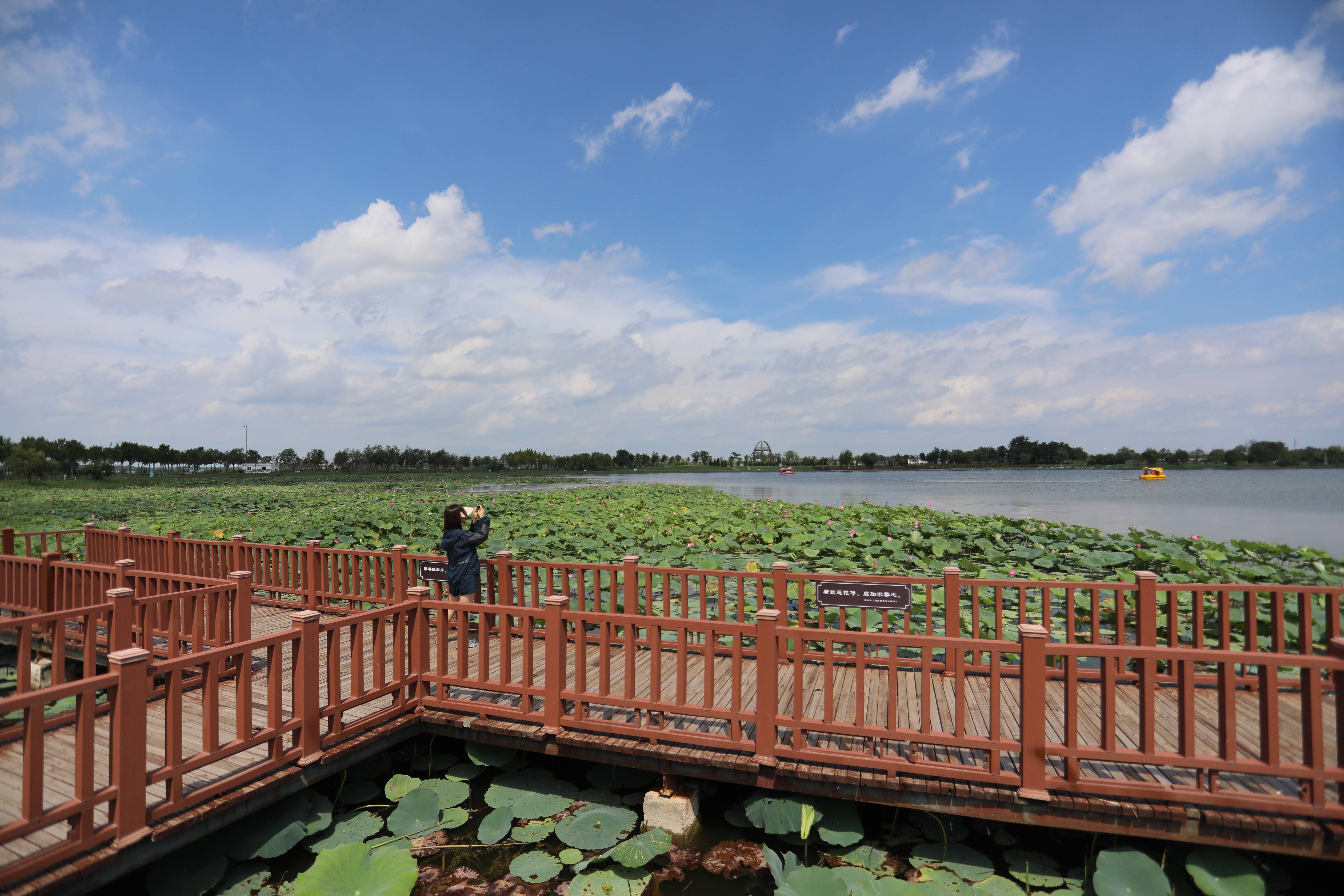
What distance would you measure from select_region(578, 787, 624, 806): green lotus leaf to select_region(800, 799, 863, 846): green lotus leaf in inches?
51.8

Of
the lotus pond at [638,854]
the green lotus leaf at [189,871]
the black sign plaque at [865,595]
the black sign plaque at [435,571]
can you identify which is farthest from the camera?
the black sign plaque at [435,571]

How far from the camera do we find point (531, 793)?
430 centimetres

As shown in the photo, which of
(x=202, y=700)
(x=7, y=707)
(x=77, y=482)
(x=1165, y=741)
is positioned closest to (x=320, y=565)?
(x=202, y=700)

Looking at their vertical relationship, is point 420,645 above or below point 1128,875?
above

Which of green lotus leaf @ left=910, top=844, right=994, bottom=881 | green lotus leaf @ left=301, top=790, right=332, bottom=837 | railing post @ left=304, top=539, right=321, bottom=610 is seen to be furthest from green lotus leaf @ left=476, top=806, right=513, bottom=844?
railing post @ left=304, top=539, right=321, bottom=610

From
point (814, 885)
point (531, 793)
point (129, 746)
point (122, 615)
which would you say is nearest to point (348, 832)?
point (531, 793)

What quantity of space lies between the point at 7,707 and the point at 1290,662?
5.82 meters

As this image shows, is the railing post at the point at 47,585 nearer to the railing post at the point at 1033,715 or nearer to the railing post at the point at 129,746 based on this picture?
the railing post at the point at 129,746

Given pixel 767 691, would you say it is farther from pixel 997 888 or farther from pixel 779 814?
pixel 997 888

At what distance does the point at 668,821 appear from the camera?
155 inches

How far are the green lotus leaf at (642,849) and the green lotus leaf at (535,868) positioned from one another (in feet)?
1.13

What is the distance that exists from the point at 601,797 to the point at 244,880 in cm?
213

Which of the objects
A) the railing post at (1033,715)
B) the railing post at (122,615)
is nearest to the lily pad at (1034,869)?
the railing post at (1033,715)

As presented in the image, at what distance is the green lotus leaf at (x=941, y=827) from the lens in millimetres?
3826
